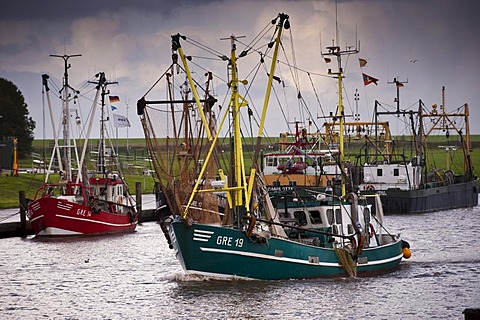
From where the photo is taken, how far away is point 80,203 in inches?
2813

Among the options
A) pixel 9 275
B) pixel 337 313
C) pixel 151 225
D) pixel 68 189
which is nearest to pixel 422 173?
pixel 151 225

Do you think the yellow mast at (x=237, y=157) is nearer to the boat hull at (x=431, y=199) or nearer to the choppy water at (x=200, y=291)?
the choppy water at (x=200, y=291)

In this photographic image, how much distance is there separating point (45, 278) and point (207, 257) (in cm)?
1186

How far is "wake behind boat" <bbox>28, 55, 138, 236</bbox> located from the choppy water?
7.39 metres

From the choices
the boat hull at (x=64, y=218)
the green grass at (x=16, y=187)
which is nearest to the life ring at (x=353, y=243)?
the boat hull at (x=64, y=218)

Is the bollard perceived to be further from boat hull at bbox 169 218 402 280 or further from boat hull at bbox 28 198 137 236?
boat hull at bbox 28 198 137 236

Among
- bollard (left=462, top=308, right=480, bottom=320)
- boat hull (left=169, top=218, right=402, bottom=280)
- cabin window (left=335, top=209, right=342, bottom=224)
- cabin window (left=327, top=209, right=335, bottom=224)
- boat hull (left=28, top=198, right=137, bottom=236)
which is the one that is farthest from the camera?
boat hull (left=28, top=198, right=137, bottom=236)

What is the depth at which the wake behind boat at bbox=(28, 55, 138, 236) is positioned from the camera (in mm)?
68438

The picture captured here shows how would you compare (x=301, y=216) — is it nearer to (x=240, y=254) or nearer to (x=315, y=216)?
(x=315, y=216)

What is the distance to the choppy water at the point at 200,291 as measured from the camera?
39312mm

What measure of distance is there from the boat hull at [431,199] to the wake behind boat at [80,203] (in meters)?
25.6

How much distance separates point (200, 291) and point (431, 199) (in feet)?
186

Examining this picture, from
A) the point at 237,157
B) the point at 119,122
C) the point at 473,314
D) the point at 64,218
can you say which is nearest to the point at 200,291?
the point at 237,157

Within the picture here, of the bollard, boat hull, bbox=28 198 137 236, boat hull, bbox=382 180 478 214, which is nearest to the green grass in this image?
boat hull, bbox=28 198 137 236
